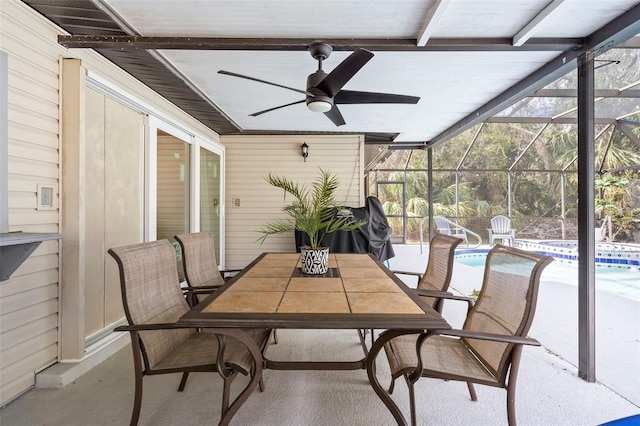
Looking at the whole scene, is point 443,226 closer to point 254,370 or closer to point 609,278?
point 609,278

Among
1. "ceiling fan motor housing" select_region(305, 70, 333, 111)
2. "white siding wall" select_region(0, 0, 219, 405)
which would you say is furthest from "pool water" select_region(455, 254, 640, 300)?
"white siding wall" select_region(0, 0, 219, 405)

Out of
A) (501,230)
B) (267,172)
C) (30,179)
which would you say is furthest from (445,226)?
(30,179)

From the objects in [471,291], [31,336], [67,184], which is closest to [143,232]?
[67,184]

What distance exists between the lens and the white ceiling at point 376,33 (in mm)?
1988

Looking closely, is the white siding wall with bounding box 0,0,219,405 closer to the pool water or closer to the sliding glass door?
the sliding glass door

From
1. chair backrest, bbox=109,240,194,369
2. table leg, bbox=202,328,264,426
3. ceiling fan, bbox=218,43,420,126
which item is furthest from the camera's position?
ceiling fan, bbox=218,43,420,126

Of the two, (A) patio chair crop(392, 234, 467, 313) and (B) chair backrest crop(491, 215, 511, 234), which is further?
(B) chair backrest crop(491, 215, 511, 234)

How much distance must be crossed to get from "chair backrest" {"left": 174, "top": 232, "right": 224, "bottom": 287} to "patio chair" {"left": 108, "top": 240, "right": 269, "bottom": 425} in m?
0.43

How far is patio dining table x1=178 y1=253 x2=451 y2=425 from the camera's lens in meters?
1.30

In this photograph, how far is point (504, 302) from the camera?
160 cm

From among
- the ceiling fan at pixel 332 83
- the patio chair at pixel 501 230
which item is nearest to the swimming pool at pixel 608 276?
the patio chair at pixel 501 230

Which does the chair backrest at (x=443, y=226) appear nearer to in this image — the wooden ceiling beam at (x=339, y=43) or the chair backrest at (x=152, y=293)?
the wooden ceiling beam at (x=339, y=43)

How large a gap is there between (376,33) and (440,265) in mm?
1948

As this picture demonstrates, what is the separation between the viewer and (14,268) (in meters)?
1.77
